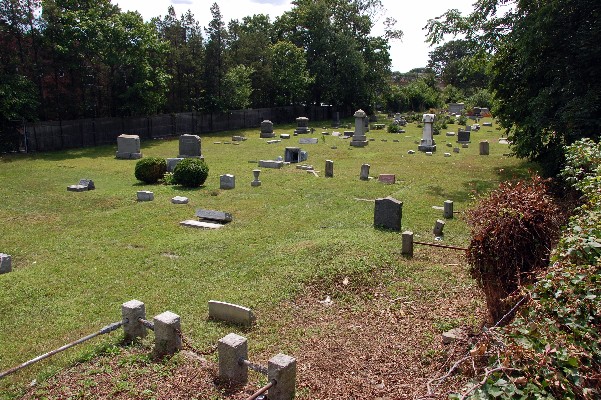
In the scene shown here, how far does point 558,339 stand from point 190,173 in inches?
627

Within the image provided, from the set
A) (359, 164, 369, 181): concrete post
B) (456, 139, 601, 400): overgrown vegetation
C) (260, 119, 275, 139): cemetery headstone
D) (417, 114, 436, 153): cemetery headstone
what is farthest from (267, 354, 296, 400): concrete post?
(260, 119, 275, 139): cemetery headstone

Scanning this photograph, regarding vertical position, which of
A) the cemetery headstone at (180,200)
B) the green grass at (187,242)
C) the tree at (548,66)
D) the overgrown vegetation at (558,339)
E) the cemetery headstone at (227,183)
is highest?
the tree at (548,66)

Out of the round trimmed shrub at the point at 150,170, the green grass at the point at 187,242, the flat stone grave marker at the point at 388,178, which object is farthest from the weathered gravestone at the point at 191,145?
the flat stone grave marker at the point at 388,178

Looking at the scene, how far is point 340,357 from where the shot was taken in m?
6.57

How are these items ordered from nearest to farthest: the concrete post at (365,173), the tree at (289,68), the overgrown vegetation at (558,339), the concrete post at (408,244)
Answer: the overgrown vegetation at (558,339) → the concrete post at (408,244) → the concrete post at (365,173) → the tree at (289,68)

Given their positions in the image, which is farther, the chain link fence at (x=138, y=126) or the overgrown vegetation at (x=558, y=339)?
the chain link fence at (x=138, y=126)

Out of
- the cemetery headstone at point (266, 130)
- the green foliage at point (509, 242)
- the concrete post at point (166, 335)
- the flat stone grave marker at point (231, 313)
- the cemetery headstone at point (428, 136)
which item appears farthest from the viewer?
the cemetery headstone at point (266, 130)

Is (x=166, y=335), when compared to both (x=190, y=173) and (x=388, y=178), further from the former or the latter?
(x=388, y=178)

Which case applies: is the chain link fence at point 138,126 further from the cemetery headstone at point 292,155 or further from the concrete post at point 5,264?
the concrete post at point 5,264

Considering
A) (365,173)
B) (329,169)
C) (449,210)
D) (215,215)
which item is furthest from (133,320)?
(329,169)

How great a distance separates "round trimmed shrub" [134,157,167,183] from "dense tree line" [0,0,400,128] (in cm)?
1209

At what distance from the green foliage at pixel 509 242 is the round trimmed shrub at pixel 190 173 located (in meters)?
13.4

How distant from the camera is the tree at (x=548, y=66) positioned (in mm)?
15453

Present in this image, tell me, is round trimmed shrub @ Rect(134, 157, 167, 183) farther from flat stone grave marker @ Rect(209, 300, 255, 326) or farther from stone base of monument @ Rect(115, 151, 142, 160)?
flat stone grave marker @ Rect(209, 300, 255, 326)
